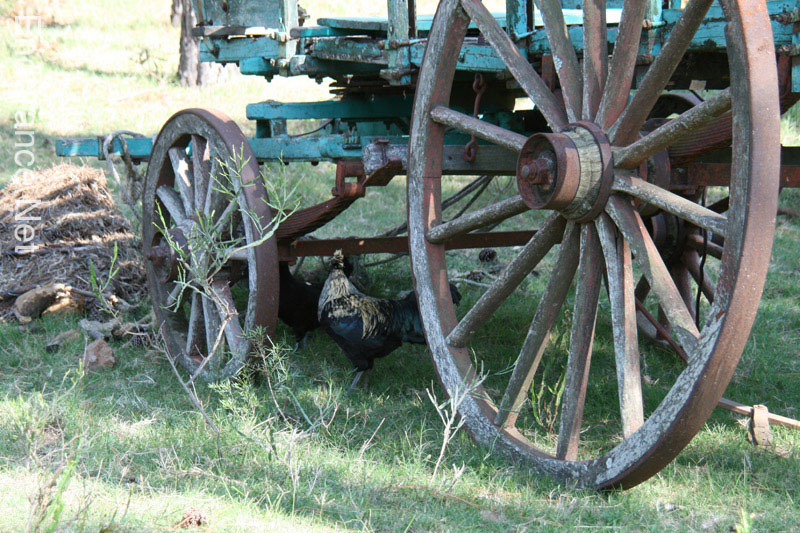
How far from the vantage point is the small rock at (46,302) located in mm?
4895

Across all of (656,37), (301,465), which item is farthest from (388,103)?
(301,465)

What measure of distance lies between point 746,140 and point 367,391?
2302mm

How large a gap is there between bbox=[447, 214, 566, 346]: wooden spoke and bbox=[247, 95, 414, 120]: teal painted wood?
6.00 ft

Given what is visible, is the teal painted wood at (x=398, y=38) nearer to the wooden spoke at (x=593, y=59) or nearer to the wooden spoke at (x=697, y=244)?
the wooden spoke at (x=593, y=59)

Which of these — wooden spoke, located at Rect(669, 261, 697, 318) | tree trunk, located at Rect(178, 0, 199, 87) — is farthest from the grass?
tree trunk, located at Rect(178, 0, 199, 87)

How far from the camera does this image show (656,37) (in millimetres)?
2664

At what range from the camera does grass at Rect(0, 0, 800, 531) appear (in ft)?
7.88

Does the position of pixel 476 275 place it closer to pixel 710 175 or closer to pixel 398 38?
pixel 398 38

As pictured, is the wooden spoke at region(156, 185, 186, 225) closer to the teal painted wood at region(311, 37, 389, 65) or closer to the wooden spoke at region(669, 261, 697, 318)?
the teal painted wood at region(311, 37, 389, 65)

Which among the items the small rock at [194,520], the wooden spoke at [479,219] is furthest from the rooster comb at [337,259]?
the small rock at [194,520]

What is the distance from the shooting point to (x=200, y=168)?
3.89 m

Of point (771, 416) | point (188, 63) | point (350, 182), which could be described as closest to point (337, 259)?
point (350, 182)

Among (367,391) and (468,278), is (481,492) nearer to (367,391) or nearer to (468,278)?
(367,391)

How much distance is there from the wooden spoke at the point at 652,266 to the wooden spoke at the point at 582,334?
171 millimetres
